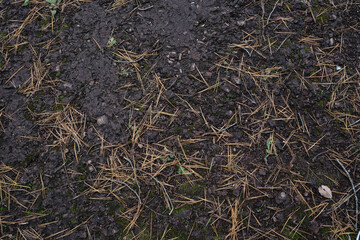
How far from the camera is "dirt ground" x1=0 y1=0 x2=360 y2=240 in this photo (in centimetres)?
163

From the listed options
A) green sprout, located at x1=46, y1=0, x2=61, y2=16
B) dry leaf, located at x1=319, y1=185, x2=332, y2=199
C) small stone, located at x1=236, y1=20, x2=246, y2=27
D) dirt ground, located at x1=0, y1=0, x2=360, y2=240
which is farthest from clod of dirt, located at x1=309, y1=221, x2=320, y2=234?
green sprout, located at x1=46, y1=0, x2=61, y2=16

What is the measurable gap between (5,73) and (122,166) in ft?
3.42

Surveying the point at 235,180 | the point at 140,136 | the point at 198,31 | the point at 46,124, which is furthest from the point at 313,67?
the point at 46,124

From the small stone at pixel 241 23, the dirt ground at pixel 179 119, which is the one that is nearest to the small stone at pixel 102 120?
the dirt ground at pixel 179 119

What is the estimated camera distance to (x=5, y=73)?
1.94 metres

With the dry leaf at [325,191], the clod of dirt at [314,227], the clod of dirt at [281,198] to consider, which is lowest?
the clod of dirt at [314,227]

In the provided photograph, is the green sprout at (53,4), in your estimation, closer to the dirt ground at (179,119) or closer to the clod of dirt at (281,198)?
the dirt ground at (179,119)

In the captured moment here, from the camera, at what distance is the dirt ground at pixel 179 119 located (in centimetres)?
163

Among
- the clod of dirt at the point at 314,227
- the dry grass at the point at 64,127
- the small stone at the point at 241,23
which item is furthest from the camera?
the small stone at the point at 241,23

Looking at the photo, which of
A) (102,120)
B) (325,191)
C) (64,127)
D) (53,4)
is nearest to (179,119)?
(102,120)

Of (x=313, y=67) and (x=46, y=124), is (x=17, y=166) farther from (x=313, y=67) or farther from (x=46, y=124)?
(x=313, y=67)

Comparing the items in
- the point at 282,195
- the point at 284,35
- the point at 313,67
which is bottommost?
the point at 282,195

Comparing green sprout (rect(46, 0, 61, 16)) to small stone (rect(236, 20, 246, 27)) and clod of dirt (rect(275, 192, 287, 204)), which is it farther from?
clod of dirt (rect(275, 192, 287, 204))

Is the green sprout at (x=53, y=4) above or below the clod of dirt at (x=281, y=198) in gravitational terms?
above
